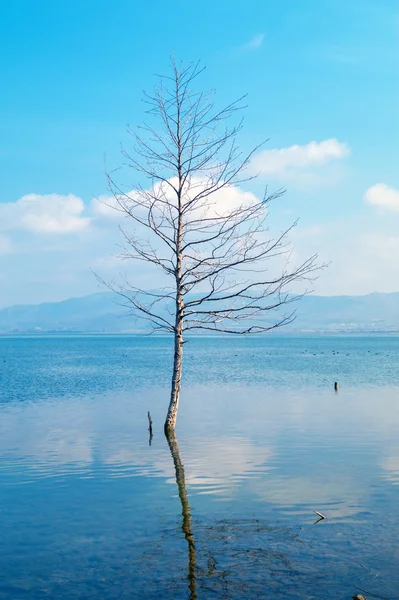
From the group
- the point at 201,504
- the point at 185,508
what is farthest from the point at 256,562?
the point at 201,504

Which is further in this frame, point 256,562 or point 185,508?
point 185,508

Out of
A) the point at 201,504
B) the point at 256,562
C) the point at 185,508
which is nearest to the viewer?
the point at 256,562

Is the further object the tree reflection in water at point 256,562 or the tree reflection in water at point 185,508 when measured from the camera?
the tree reflection in water at point 185,508

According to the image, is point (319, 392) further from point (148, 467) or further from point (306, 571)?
point (306, 571)

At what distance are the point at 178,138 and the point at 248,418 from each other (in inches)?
545

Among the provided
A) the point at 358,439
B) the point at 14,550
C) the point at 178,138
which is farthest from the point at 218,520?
the point at 178,138

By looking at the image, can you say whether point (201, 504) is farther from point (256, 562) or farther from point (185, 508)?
point (256, 562)

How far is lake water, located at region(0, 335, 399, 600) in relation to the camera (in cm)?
1050

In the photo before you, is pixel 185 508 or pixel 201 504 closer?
pixel 185 508

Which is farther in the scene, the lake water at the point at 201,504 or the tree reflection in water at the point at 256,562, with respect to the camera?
the lake water at the point at 201,504

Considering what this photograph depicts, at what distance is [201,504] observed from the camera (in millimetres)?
15070

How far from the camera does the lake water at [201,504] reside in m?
10.5

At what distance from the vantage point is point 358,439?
77.6 ft

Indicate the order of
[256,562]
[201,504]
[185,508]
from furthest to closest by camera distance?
1. [201,504]
2. [185,508]
3. [256,562]
